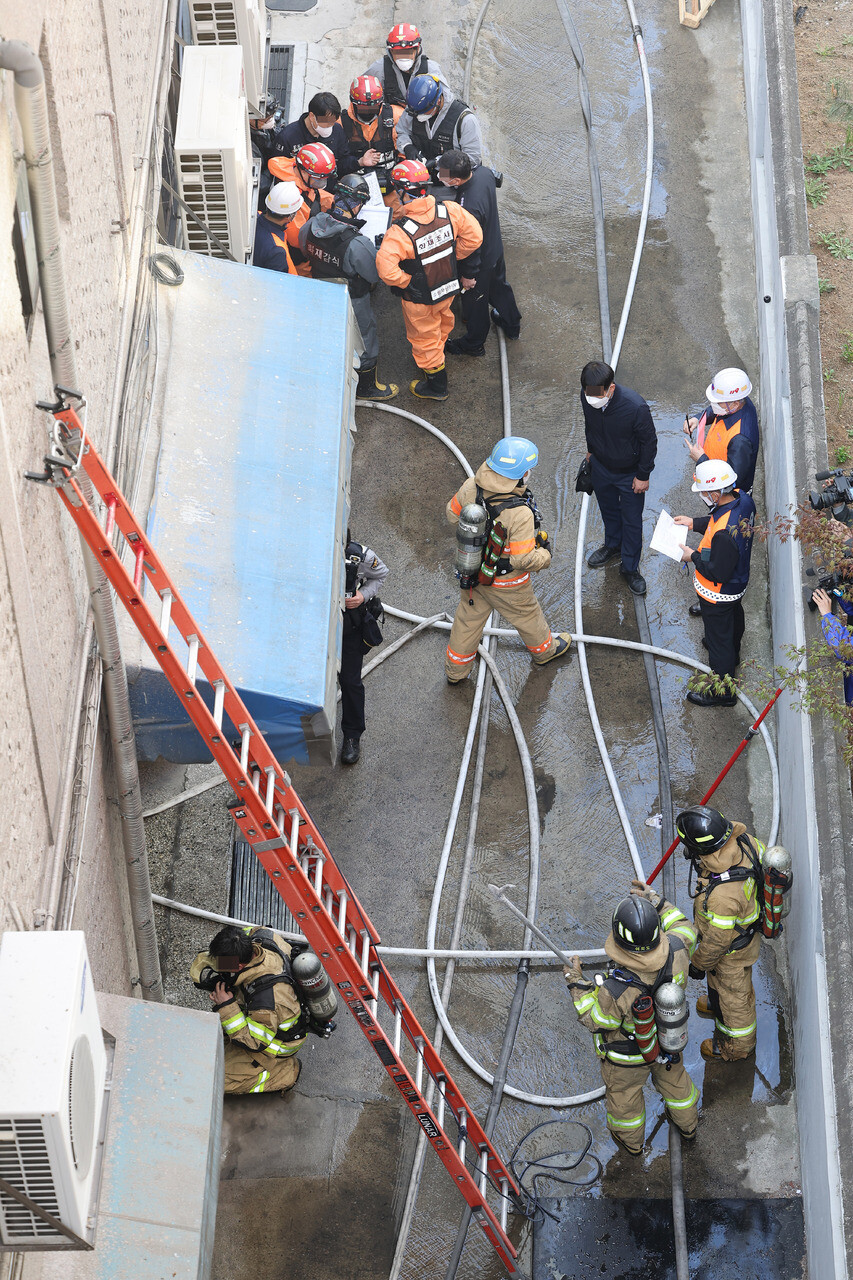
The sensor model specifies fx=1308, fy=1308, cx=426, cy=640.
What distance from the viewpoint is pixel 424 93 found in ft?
32.8

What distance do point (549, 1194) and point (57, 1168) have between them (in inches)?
133

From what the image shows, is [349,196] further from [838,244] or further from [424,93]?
[838,244]

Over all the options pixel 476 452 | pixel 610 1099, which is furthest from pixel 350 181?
pixel 610 1099

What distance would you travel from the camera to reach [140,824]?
566cm

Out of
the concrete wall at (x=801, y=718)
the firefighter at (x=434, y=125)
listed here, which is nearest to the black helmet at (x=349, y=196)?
the firefighter at (x=434, y=125)

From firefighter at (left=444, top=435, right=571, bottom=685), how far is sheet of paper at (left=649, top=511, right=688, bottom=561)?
62 cm

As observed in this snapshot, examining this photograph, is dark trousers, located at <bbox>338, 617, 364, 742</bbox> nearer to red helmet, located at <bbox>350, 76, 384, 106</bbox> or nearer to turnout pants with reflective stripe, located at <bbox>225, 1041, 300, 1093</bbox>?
turnout pants with reflective stripe, located at <bbox>225, 1041, 300, 1093</bbox>

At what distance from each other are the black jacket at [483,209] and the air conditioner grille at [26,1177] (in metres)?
7.25

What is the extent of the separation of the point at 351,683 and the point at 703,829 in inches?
93.9

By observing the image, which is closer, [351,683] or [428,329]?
[351,683]

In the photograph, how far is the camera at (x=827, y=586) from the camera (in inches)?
265

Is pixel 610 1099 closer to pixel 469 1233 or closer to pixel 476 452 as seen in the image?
pixel 469 1233

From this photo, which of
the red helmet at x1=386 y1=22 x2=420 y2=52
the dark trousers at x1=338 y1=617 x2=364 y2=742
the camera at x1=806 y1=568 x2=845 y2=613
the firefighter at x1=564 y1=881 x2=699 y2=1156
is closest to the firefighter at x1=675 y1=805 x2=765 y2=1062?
the firefighter at x1=564 y1=881 x2=699 y2=1156

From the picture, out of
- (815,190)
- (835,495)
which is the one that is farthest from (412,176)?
(835,495)
